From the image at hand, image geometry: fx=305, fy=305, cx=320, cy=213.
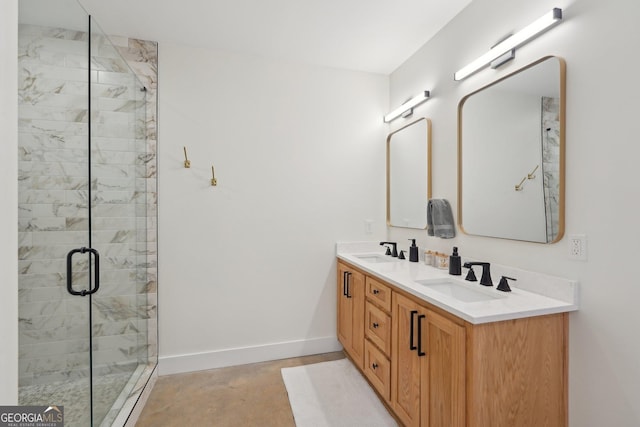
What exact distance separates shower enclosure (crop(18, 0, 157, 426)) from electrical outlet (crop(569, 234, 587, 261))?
2.33 m

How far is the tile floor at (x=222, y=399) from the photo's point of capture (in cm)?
191

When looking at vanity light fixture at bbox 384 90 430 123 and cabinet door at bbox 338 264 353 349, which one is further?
cabinet door at bbox 338 264 353 349

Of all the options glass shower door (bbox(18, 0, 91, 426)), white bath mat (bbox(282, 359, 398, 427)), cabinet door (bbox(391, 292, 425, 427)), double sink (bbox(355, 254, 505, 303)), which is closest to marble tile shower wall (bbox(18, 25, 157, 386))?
glass shower door (bbox(18, 0, 91, 426))

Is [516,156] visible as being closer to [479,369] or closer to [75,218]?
[479,369]

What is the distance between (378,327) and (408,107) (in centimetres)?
176

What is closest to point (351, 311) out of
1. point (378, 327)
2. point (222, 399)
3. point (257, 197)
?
point (378, 327)

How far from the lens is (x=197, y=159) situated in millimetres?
2496

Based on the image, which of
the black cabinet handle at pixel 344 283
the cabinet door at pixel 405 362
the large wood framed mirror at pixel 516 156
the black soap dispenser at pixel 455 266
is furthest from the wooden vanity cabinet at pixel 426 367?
the black cabinet handle at pixel 344 283

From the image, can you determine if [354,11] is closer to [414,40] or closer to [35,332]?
[414,40]

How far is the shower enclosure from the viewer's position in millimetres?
1422

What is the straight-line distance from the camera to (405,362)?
1.66 metres

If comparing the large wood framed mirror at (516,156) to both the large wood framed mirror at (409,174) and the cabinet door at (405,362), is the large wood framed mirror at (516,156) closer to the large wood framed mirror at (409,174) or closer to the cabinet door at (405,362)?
the large wood framed mirror at (409,174)

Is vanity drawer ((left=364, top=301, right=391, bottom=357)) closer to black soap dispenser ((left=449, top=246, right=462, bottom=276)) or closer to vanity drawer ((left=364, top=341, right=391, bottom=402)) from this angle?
vanity drawer ((left=364, top=341, right=391, bottom=402))
